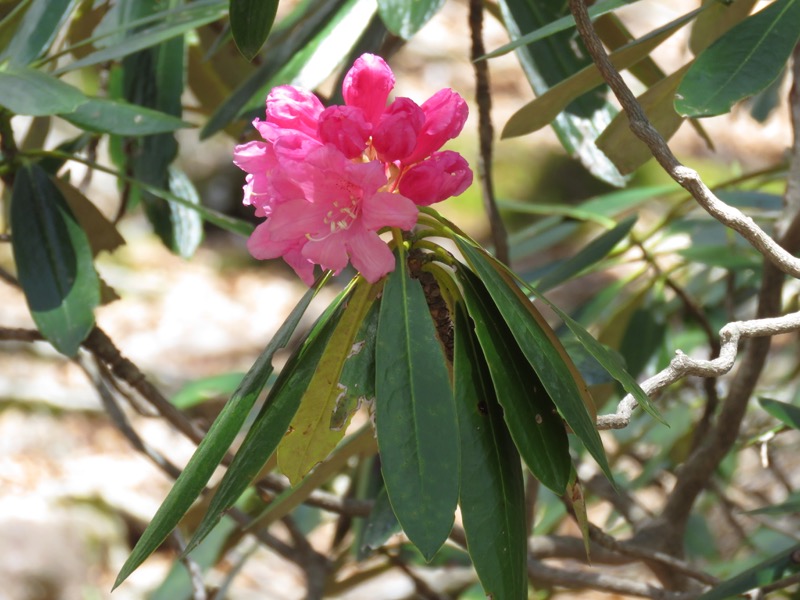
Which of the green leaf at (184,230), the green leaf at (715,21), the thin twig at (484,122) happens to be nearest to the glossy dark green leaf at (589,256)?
the thin twig at (484,122)

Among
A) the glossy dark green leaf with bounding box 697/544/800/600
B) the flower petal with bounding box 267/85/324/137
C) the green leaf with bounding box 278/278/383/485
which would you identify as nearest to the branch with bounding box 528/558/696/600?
the glossy dark green leaf with bounding box 697/544/800/600

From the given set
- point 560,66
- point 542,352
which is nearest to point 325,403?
point 542,352

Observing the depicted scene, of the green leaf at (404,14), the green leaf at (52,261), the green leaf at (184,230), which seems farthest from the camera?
the green leaf at (184,230)

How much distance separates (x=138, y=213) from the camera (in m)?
4.46

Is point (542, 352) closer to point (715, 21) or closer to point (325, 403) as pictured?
point (325, 403)

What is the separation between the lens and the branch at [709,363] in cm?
69

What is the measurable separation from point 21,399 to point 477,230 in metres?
2.27

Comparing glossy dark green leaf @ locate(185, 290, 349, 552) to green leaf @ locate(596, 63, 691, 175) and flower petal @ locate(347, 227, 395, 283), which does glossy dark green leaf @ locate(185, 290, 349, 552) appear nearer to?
flower petal @ locate(347, 227, 395, 283)

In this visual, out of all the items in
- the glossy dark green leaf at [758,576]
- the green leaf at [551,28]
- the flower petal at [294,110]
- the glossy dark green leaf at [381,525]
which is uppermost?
the green leaf at [551,28]

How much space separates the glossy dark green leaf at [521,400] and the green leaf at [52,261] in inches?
17.2

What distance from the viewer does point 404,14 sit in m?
0.87

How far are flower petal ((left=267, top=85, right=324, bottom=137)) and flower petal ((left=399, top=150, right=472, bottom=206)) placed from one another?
0.08 m

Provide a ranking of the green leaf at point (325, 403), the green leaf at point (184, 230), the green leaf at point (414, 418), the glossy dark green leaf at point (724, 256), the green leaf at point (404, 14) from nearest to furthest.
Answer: the green leaf at point (414, 418)
the green leaf at point (325, 403)
the green leaf at point (404, 14)
the green leaf at point (184, 230)
the glossy dark green leaf at point (724, 256)

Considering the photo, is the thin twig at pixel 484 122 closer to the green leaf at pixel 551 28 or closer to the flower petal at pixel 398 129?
the green leaf at pixel 551 28
